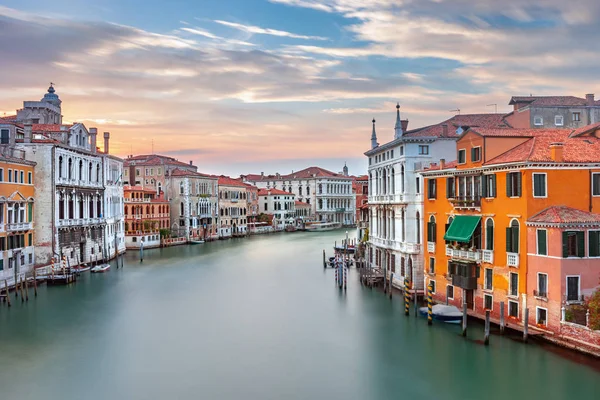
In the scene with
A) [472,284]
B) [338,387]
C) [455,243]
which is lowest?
[338,387]

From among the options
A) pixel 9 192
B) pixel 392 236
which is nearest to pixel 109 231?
pixel 9 192

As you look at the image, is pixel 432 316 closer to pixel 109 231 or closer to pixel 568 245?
pixel 568 245

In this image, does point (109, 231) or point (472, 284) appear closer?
point (472, 284)

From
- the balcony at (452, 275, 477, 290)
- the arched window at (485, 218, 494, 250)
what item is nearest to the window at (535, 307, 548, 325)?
the arched window at (485, 218, 494, 250)

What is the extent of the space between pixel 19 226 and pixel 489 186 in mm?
16567

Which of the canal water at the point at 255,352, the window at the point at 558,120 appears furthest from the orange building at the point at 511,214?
the window at the point at 558,120

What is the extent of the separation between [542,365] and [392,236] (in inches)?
391

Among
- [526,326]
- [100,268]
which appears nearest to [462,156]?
[526,326]

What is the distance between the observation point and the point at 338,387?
1111 cm

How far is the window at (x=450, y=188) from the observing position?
52.9 feet

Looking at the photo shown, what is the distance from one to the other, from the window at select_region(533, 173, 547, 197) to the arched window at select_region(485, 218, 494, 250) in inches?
61.8

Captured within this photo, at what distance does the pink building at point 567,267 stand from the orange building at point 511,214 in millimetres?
21

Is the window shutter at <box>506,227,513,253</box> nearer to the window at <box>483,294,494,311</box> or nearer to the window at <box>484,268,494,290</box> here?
the window at <box>484,268,494,290</box>

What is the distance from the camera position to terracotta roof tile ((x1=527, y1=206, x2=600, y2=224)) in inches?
485
